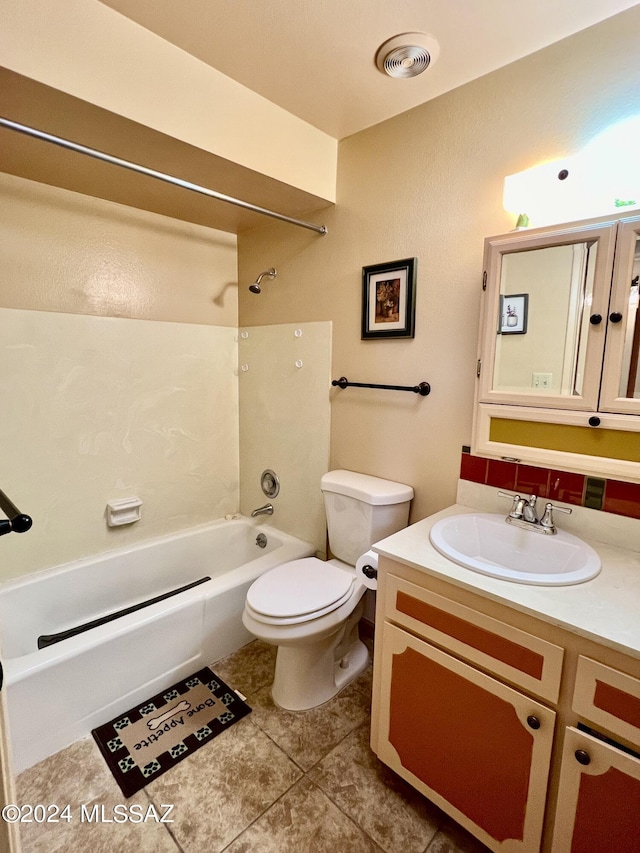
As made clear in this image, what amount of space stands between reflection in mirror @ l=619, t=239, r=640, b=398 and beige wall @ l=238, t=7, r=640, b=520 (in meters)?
0.49

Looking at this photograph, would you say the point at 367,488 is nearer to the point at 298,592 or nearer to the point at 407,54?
the point at 298,592

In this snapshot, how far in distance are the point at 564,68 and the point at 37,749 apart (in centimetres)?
286

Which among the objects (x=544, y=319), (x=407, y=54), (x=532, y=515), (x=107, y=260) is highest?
(x=407, y=54)

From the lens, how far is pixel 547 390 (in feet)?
4.24

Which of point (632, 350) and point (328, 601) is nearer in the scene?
point (632, 350)

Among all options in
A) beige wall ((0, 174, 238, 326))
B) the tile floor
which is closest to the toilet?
the tile floor

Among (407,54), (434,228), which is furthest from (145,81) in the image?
(434,228)

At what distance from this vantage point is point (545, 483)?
1390 mm

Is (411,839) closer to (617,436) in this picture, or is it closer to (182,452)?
(617,436)

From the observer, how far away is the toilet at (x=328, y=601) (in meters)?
1.51

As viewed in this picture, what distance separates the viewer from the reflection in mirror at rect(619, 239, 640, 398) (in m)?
1.12

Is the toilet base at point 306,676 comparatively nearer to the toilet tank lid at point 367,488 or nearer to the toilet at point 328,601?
the toilet at point 328,601

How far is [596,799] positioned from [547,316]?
124 cm

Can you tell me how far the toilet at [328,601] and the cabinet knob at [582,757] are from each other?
829mm
